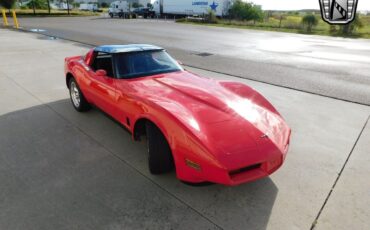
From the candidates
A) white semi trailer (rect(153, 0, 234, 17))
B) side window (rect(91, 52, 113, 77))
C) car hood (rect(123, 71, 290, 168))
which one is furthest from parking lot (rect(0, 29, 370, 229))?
white semi trailer (rect(153, 0, 234, 17))

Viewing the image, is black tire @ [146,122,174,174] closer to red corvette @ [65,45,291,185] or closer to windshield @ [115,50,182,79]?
red corvette @ [65,45,291,185]

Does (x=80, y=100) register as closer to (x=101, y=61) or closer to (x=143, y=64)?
(x=101, y=61)

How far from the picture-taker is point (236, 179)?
97.3 inches

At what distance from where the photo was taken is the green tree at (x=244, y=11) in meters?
42.1

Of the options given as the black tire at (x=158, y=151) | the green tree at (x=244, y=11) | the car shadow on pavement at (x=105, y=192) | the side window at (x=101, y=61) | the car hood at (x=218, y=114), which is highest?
the green tree at (x=244, y=11)

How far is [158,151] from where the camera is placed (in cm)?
293

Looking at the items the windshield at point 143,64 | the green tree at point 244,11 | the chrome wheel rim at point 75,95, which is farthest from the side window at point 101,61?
the green tree at point 244,11

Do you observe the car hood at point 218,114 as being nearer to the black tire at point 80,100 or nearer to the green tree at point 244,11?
the black tire at point 80,100

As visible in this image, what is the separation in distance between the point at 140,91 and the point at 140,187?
45.8 inches

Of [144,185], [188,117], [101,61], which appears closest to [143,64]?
[101,61]

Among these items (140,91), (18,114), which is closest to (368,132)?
(140,91)

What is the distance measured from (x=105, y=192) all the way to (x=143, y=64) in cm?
201

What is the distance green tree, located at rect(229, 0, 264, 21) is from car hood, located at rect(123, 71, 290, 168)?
41164 millimetres

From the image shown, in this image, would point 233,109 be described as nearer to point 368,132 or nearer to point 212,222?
point 212,222
